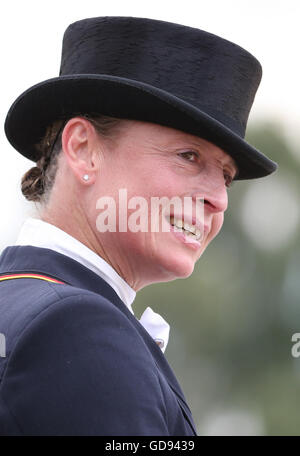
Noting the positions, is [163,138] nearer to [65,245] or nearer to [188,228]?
[188,228]

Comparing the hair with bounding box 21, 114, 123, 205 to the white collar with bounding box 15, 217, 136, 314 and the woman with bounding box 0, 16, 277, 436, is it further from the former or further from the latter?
the white collar with bounding box 15, 217, 136, 314

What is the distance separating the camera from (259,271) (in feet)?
97.1

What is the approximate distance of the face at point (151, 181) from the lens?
3256 millimetres

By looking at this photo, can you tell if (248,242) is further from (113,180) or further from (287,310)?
(113,180)

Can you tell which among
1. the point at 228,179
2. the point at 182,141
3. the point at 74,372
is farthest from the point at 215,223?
the point at 74,372

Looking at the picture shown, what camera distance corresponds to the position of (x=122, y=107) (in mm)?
3264

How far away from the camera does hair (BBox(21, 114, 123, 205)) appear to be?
335 cm

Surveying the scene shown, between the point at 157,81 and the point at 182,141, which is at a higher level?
the point at 157,81

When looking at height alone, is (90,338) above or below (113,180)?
below

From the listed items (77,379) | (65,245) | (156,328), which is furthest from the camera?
(156,328)

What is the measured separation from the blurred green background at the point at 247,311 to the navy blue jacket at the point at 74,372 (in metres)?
22.5

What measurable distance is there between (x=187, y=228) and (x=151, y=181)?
22cm
